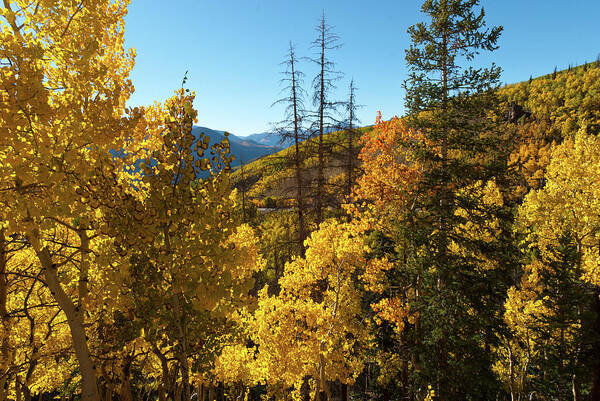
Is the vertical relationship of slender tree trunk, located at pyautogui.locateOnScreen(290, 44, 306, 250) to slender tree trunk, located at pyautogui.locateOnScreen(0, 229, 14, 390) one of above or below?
above

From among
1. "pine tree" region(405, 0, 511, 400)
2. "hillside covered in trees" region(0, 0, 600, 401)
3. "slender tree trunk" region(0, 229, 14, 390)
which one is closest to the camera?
"hillside covered in trees" region(0, 0, 600, 401)

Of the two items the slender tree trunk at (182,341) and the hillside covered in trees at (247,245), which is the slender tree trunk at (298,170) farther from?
the slender tree trunk at (182,341)

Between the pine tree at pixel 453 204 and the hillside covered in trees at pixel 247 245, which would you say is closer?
the hillside covered in trees at pixel 247 245

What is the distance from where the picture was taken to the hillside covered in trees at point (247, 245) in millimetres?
3271

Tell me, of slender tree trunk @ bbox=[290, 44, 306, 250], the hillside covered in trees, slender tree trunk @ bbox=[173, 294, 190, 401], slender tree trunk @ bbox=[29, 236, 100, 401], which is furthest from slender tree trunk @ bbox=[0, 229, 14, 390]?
slender tree trunk @ bbox=[290, 44, 306, 250]

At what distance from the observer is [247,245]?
1081 centimetres

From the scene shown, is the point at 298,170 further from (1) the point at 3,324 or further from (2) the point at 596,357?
(2) the point at 596,357

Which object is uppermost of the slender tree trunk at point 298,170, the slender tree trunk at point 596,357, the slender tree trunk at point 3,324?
the slender tree trunk at point 298,170

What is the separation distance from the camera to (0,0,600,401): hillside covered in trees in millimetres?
3271

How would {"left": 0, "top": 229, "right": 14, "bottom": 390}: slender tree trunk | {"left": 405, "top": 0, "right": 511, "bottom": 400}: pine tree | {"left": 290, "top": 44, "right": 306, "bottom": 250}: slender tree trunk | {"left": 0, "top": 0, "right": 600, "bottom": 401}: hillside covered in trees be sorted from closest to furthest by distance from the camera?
{"left": 0, "top": 0, "right": 600, "bottom": 401}: hillside covered in trees < {"left": 0, "top": 229, "right": 14, "bottom": 390}: slender tree trunk < {"left": 405, "top": 0, "right": 511, "bottom": 400}: pine tree < {"left": 290, "top": 44, "right": 306, "bottom": 250}: slender tree trunk

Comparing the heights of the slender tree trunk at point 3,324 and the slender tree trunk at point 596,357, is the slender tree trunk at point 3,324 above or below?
above

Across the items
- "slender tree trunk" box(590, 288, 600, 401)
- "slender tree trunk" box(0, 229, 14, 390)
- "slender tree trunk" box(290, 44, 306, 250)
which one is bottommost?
"slender tree trunk" box(590, 288, 600, 401)

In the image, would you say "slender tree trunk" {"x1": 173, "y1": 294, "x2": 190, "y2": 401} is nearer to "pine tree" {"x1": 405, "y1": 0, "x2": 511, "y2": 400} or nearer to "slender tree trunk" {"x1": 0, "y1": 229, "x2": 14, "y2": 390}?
"slender tree trunk" {"x1": 0, "y1": 229, "x2": 14, "y2": 390}

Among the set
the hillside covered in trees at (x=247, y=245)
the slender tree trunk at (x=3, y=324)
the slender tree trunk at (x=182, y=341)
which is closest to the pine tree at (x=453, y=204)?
the hillside covered in trees at (x=247, y=245)
